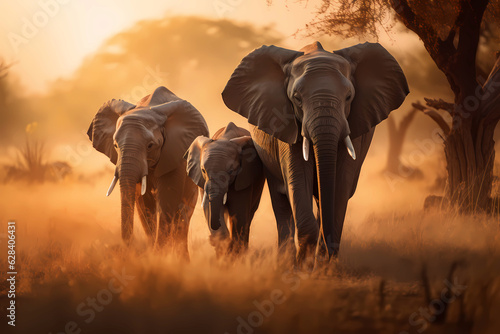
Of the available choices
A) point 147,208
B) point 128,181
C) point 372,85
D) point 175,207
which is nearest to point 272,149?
point 372,85

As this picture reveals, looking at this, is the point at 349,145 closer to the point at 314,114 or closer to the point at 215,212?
the point at 314,114

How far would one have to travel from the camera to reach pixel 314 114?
26.0ft

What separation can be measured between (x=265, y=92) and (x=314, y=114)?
1.19 m

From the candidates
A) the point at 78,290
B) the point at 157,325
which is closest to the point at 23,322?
the point at 78,290

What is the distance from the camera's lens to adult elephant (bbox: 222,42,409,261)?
7.99m

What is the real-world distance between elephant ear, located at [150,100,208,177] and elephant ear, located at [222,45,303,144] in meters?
2.18

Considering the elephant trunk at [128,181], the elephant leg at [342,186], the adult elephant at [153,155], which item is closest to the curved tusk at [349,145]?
the elephant leg at [342,186]

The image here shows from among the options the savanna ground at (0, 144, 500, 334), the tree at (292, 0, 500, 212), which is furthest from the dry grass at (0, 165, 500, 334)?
the tree at (292, 0, 500, 212)

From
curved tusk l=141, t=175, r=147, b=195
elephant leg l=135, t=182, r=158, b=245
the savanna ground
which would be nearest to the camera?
the savanna ground

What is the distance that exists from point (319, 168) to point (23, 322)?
12.1ft

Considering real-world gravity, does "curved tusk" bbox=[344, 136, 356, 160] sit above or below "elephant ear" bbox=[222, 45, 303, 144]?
below

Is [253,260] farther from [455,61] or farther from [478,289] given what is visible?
[455,61]

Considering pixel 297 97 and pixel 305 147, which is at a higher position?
pixel 297 97

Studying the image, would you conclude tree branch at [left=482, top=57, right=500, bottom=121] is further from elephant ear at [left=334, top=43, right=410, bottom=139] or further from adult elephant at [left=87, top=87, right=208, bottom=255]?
adult elephant at [left=87, top=87, right=208, bottom=255]
